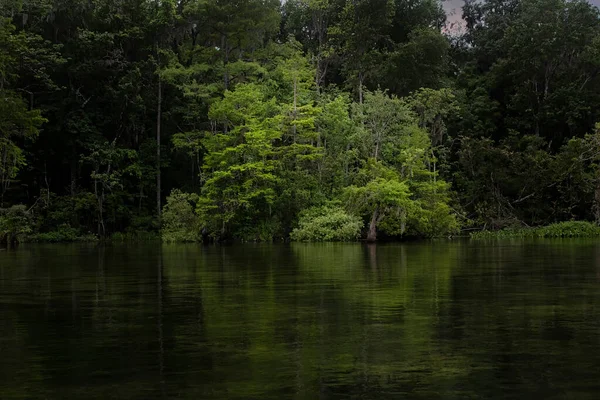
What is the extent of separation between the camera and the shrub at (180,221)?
157ft

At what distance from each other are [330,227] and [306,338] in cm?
3579

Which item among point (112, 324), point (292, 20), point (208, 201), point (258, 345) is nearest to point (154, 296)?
point (112, 324)

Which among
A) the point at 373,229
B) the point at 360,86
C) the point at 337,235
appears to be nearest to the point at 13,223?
the point at 337,235

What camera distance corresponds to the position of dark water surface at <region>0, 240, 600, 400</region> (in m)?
6.04

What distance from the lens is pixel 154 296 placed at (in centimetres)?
1332

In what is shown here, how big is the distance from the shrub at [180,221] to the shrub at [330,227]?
701cm

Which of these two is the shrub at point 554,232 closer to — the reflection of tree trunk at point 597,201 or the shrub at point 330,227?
the reflection of tree trunk at point 597,201

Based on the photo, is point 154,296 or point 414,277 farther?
point 414,277

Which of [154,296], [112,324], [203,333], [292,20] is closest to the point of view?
[203,333]

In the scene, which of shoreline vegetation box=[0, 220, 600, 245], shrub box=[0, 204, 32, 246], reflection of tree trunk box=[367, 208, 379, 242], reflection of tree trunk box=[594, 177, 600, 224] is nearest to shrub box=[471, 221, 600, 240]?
shoreline vegetation box=[0, 220, 600, 245]

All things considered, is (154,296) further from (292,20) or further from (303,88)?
(292,20)

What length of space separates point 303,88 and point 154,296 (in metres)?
40.0

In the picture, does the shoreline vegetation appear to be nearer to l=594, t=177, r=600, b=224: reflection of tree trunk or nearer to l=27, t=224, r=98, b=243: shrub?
l=27, t=224, r=98, b=243: shrub

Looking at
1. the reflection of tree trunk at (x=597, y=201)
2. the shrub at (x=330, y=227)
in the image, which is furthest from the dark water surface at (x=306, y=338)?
the reflection of tree trunk at (x=597, y=201)
